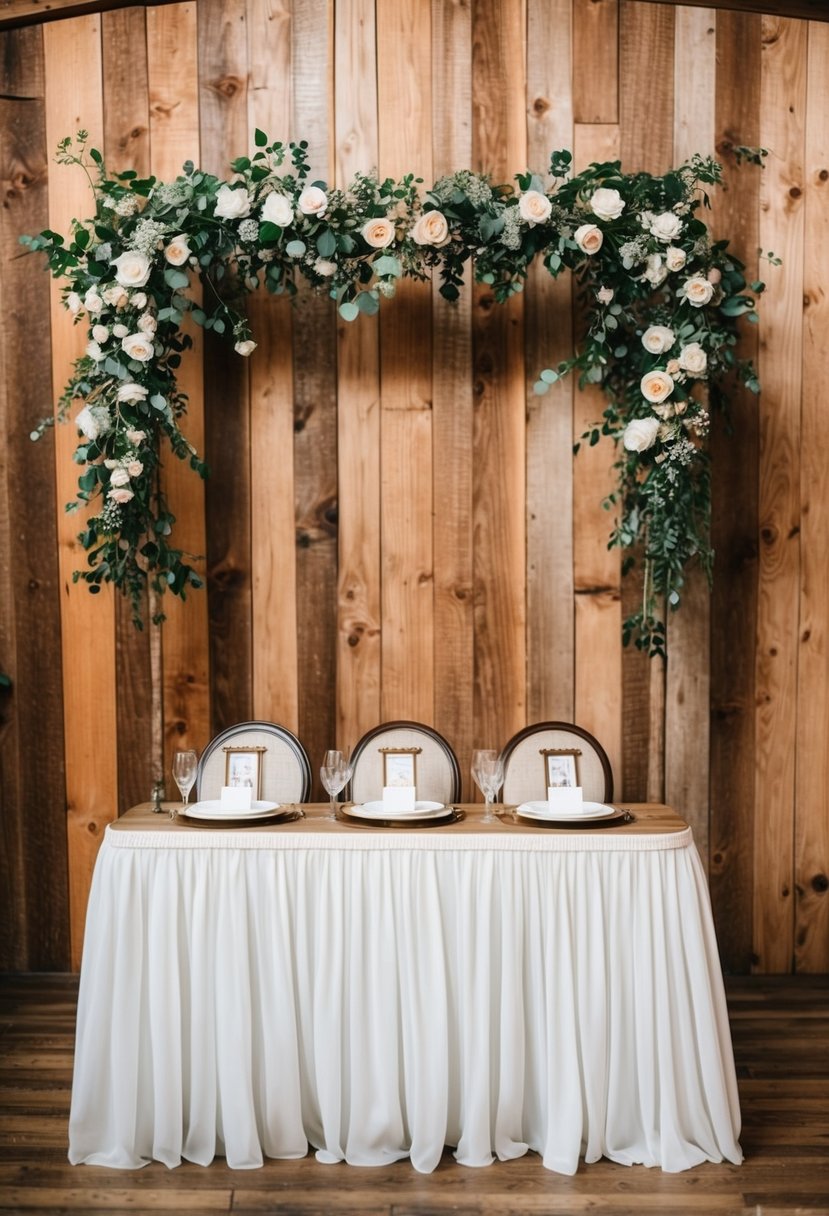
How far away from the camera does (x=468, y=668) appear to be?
3.27 meters

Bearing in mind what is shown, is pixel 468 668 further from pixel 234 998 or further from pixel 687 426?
pixel 234 998

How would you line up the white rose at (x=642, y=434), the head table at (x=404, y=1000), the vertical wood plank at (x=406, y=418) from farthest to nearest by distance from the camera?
the vertical wood plank at (x=406, y=418) < the white rose at (x=642, y=434) < the head table at (x=404, y=1000)

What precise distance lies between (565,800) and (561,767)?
14.3 inches

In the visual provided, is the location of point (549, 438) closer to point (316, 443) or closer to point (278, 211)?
point (316, 443)

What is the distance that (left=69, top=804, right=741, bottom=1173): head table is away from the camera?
2.20 m

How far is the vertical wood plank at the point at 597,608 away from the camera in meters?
3.25

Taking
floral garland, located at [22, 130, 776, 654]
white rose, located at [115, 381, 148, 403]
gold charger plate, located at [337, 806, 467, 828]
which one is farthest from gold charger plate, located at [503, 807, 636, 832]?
white rose, located at [115, 381, 148, 403]

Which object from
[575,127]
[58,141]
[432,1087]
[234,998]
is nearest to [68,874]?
[234,998]

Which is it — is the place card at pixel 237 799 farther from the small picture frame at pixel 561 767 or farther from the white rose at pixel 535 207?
the white rose at pixel 535 207

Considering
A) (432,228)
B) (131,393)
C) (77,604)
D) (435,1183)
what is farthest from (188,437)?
(435,1183)

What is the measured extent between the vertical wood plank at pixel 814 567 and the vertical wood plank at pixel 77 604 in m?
2.24

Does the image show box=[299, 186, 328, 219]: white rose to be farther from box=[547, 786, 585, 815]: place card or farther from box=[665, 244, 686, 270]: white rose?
box=[547, 786, 585, 815]: place card

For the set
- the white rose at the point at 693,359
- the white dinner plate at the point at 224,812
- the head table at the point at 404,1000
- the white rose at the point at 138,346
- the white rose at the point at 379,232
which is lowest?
the head table at the point at 404,1000

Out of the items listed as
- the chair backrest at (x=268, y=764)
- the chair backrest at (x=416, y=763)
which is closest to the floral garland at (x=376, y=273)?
the chair backrest at (x=268, y=764)
